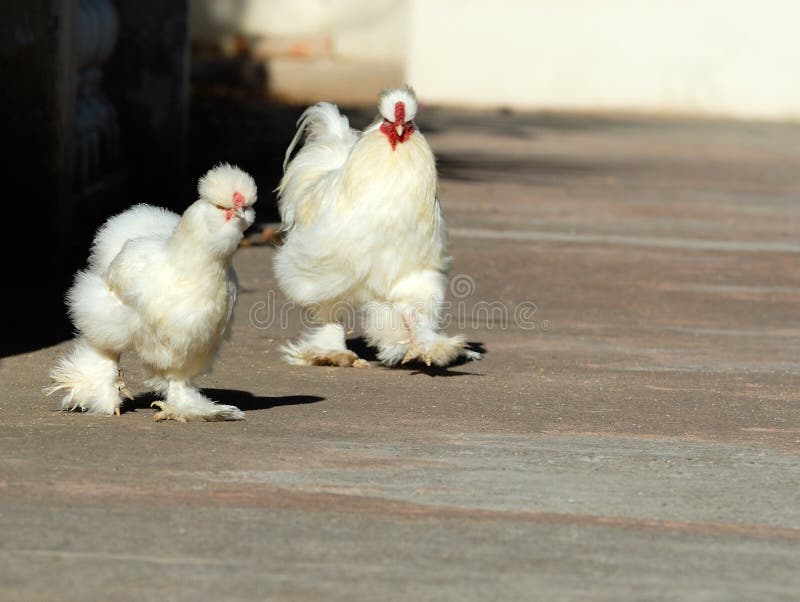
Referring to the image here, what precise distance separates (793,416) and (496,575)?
3434 mm

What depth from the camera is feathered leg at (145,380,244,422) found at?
24.1 ft

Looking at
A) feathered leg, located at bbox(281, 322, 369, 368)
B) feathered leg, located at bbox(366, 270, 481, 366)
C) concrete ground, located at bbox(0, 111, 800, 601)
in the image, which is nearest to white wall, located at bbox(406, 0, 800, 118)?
concrete ground, located at bbox(0, 111, 800, 601)

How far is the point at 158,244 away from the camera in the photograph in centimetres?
734

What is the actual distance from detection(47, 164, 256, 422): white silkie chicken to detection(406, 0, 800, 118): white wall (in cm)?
2360

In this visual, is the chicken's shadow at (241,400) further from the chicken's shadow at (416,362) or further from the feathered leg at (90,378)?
the chicken's shadow at (416,362)

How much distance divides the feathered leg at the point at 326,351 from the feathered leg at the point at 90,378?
199 centimetres

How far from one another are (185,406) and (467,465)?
4.60 ft

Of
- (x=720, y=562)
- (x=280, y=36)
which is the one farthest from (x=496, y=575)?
(x=280, y=36)

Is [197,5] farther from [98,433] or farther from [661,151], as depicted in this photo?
[98,433]

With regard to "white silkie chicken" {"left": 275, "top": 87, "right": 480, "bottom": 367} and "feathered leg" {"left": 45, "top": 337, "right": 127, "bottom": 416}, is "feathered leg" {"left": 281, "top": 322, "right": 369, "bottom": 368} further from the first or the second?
"feathered leg" {"left": 45, "top": 337, "right": 127, "bottom": 416}

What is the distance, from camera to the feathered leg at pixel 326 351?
9328 millimetres

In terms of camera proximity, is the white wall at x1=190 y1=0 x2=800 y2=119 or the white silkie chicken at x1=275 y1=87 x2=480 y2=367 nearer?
the white silkie chicken at x1=275 y1=87 x2=480 y2=367

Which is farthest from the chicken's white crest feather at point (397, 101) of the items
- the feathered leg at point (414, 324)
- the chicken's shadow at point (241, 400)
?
the chicken's shadow at point (241, 400)

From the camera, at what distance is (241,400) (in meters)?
8.12
